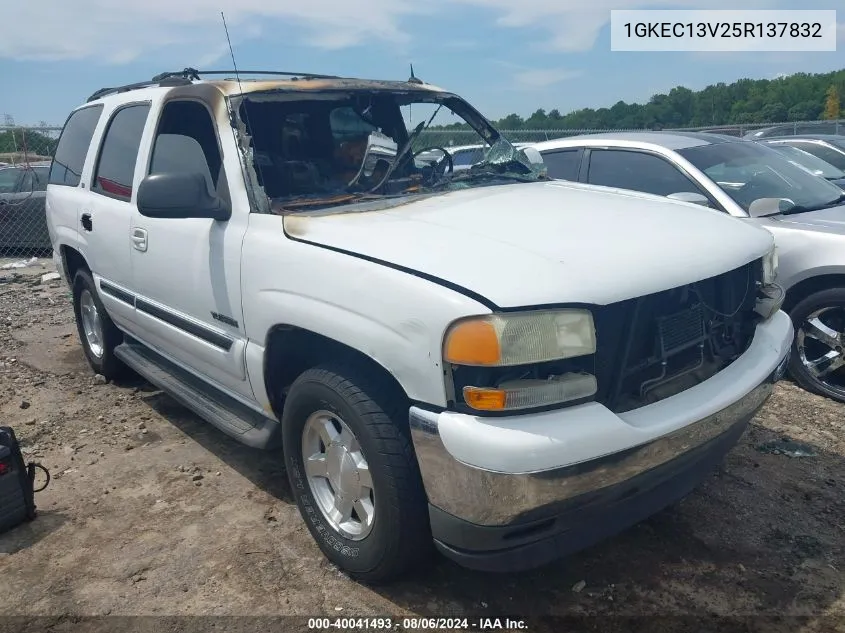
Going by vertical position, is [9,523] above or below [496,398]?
below

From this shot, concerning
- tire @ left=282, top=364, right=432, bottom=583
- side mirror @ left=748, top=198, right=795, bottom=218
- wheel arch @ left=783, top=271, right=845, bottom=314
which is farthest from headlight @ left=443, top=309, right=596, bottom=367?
side mirror @ left=748, top=198, right=795, bottom=218

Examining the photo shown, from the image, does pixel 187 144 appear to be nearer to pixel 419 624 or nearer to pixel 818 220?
pixel 419 624

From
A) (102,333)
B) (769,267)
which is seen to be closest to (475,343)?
(769,267)

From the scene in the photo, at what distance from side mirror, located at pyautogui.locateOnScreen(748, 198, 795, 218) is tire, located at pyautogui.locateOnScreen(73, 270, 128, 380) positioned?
172 inches

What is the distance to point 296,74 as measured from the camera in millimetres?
3816

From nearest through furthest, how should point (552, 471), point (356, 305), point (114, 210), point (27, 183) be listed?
point (552, 471)
point (356, 305)
point (114, 210)
point (27, 183)

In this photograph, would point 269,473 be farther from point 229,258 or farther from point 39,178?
point 39,178

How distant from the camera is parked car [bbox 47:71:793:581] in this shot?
210cm

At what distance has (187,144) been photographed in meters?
3.60

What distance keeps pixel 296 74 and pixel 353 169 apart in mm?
748

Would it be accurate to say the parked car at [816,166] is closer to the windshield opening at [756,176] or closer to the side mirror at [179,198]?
the windshield opening at [756,176]

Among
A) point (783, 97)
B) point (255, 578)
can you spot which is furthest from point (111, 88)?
point (783, 97)

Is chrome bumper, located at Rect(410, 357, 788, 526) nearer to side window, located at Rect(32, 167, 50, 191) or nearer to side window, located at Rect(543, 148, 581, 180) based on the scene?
side window, located at Rect(543, 148, 581, 180)

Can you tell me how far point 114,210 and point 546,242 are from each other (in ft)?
9.29
